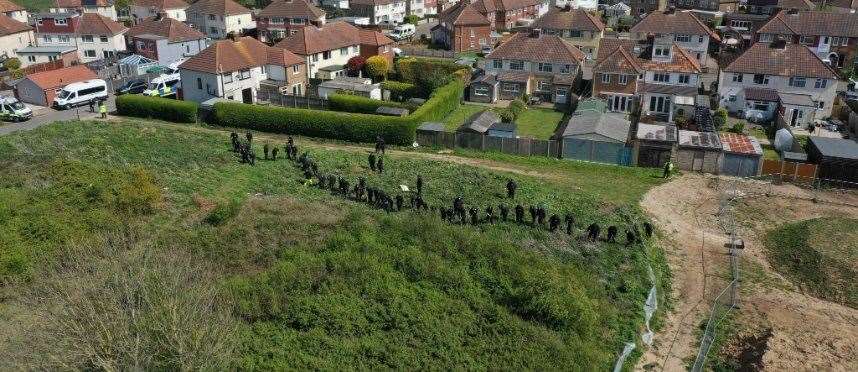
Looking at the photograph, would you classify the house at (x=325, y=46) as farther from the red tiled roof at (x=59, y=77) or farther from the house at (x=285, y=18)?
the red tiled roof at (x=59, y=77)

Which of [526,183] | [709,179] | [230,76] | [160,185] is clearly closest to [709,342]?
[526,183]

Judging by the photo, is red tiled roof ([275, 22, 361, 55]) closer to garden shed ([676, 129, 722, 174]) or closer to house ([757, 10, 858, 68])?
garden shed ([676, 129, 722, 174])

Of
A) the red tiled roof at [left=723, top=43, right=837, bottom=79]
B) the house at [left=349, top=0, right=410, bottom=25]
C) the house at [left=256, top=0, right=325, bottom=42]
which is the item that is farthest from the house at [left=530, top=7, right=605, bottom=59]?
the house at [left=349, top=0, right=410, bottom=25]

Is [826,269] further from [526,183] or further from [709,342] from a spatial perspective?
[526,183]

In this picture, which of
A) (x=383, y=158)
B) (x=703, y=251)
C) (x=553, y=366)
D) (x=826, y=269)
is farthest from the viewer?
(x=383, y=158)

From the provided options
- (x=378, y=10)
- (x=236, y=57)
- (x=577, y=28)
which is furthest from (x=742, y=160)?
(x=378, y=10)

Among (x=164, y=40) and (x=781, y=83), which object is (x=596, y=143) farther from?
(x=164, y=40)
